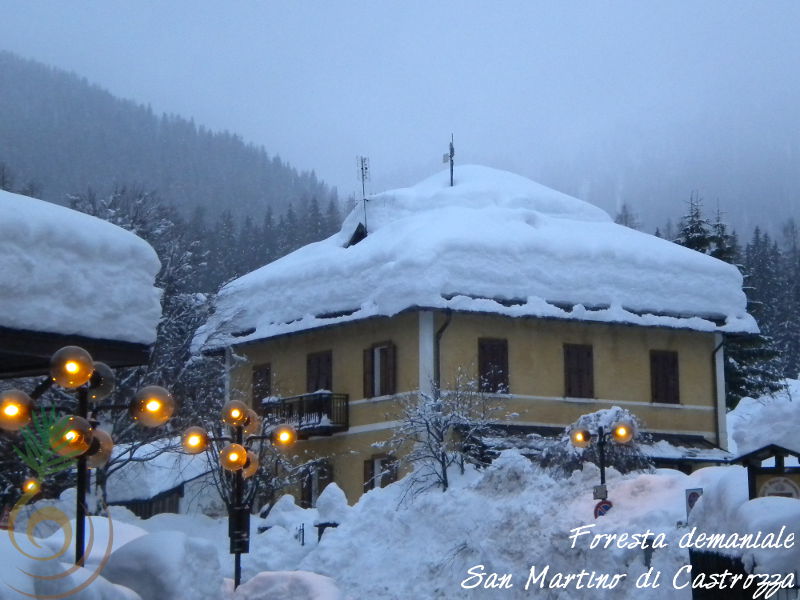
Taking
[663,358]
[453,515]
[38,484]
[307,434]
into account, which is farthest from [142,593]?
[663,358]

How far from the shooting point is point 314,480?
99.7 feet

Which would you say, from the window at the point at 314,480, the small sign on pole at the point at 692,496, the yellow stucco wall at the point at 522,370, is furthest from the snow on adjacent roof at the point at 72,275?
the window at the point at 314,480

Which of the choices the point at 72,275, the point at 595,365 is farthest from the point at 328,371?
the point at 72,275

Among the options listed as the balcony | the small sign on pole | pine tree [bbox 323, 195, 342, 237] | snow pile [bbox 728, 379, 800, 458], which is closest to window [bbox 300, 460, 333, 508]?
the balcony

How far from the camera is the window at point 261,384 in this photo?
3234cm

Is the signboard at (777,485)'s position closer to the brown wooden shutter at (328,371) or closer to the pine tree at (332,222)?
the brown wooden shutter at (328,371)

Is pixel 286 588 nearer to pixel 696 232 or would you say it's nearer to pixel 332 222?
pixel 696 232

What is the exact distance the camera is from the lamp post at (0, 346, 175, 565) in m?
8.59

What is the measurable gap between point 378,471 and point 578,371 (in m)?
5.80

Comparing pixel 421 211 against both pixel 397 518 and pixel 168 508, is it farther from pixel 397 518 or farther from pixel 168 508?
pixel 168 508

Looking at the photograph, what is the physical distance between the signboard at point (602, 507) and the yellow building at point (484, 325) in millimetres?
10858

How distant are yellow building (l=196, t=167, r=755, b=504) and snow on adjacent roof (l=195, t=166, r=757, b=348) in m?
0.05

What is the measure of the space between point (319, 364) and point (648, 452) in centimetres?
922

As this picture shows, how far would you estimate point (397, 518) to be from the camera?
19047 mm
